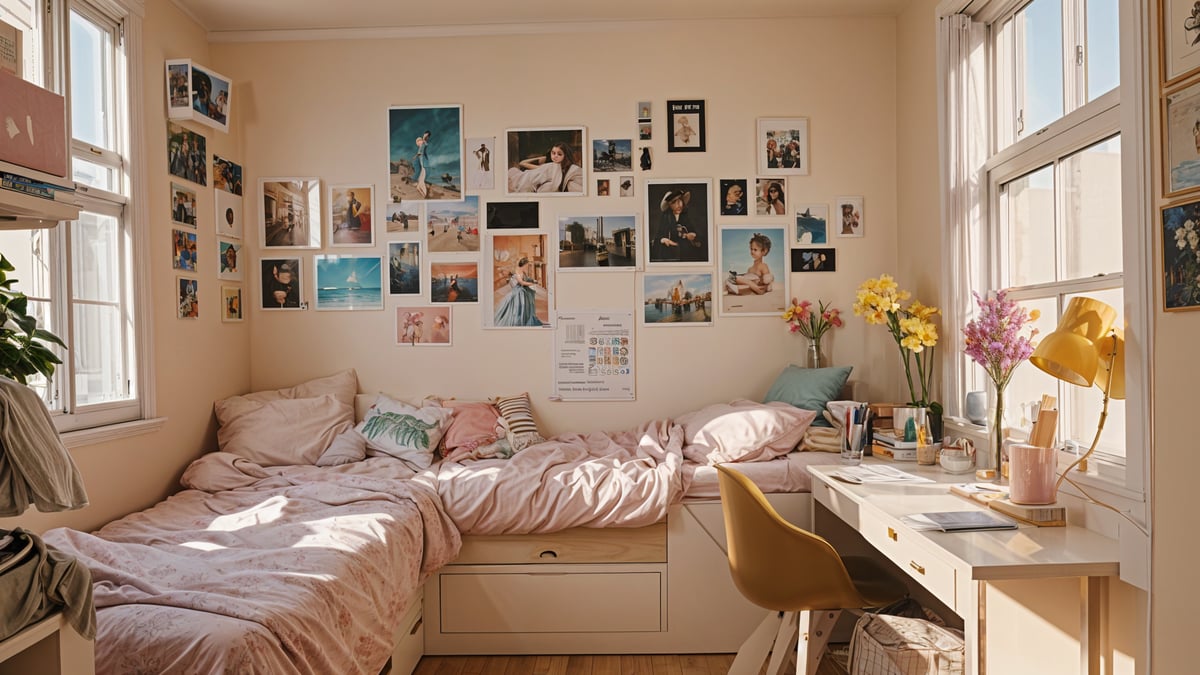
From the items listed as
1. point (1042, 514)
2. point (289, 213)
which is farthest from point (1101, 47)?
point (289, 213)

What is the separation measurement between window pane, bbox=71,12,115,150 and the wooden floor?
2.36m

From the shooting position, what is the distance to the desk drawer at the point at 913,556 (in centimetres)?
183

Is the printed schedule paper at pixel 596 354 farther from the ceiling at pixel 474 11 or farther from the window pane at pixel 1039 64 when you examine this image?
the window pane at pixel 1039 64

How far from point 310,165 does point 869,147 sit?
2.72m

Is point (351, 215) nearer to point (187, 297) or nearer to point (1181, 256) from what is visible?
point (187, 297)

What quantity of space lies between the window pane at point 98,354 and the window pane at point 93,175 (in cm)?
45

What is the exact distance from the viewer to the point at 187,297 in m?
3.26

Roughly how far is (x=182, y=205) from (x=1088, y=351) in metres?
3.35

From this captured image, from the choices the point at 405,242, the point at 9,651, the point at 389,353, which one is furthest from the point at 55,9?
the point at 9,651

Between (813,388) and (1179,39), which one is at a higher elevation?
(1179,39)

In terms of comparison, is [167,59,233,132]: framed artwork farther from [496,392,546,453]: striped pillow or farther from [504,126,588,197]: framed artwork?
[496,392,546,453]: striped pillow

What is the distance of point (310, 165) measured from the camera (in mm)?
3742

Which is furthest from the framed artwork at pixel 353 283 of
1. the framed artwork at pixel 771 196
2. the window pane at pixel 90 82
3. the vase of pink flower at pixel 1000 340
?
the vase of pink flower at pixel 1000 340

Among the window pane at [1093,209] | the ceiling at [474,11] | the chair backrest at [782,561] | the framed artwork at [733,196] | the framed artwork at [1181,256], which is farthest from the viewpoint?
the framed artwork at [733,196]
